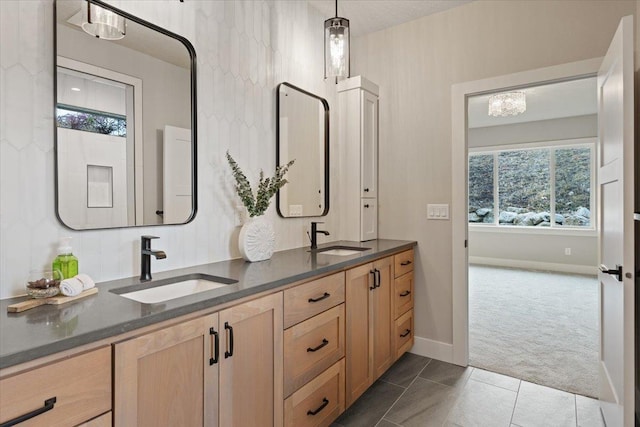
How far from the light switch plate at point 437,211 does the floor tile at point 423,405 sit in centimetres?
121

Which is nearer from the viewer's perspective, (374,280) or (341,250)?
(374,280)

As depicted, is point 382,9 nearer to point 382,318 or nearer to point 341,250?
point 341,250

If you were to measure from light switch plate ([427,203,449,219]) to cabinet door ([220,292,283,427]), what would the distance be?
173cm

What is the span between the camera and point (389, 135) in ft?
10.1

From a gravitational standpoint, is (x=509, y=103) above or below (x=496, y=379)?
above

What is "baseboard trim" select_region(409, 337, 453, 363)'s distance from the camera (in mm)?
2787

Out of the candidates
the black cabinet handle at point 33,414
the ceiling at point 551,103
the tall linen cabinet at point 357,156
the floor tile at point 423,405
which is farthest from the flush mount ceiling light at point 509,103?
the black cabinet handle at point 33,414

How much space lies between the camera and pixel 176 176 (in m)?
1.77

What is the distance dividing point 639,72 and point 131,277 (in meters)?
2.73

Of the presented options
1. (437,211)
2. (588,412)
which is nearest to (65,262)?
(437,211)

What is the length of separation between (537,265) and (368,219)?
5117 mm

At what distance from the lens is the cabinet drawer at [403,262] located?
262 cm

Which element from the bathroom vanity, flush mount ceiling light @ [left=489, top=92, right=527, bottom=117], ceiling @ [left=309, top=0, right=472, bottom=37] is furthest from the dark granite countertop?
flush mount ceiling light @ [left=489, top=92, right=527, bottom=117]

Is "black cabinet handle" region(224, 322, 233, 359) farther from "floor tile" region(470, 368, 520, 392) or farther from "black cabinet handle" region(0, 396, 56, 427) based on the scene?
"floor tile" region(470, 368, 520, 392)
